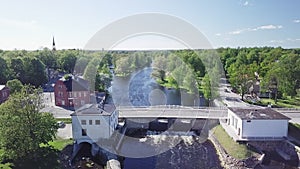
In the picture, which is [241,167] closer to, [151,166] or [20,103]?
[151,166]

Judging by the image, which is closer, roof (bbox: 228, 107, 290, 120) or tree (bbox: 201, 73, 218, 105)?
roof (bbox: 228, 107, 290, 120)

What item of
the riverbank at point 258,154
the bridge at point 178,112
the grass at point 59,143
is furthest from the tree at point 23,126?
the riverbank at point 258,154

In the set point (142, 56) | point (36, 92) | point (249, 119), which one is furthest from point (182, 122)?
point (142, 56)

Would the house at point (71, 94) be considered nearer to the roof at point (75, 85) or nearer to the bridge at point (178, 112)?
the roof at point (75, 85)

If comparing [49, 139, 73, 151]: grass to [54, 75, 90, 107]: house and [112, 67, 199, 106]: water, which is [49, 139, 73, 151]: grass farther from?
[112, 67, 199, 106]: water

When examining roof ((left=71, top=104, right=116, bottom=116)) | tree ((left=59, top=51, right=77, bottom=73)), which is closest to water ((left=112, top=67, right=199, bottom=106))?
roof ((left=71, top=104, right=116, bottom=116))
